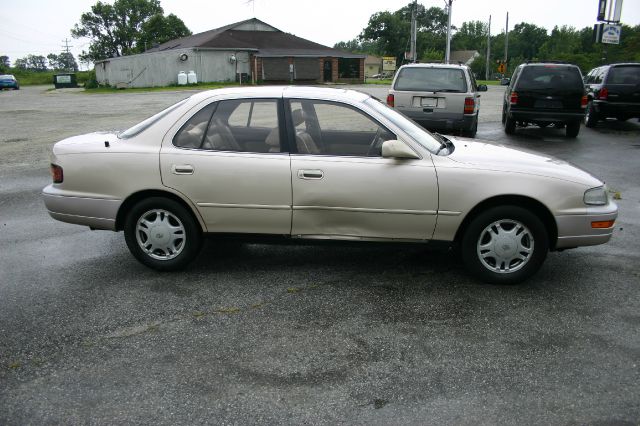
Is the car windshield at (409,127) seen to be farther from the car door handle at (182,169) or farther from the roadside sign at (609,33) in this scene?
the roadside sign at (609,33)

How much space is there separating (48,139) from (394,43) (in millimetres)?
84361

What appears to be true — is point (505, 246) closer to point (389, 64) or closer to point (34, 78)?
point (389, 64)

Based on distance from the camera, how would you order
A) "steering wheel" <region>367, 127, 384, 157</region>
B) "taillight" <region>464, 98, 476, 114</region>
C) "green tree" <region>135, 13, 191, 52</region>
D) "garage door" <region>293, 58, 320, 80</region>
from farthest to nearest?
"green tree" <region>135, 13, 191, 52</region>
"garage door" <region>293, 58, 320, 80</region>
"taillight" <region>464, 98, 476, 114</region>
"steering wheel" <region>367, 127, 384, 157</region>

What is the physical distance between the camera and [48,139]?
13.9 metres

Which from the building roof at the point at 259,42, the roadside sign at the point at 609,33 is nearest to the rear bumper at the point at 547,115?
the roadside sign at the point at 609,33

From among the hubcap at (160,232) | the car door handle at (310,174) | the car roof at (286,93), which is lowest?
the hubcap at (160,232)

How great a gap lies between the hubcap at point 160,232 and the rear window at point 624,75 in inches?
558

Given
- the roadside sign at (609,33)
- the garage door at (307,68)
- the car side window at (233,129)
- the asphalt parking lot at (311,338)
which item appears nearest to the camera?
the asphalt parking lot at (311,338)

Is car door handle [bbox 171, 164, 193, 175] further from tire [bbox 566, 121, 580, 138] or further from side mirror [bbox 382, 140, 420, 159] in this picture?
tire [bbox 566, 121, 580, 138]

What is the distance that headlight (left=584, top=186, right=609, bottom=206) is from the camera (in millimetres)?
4562

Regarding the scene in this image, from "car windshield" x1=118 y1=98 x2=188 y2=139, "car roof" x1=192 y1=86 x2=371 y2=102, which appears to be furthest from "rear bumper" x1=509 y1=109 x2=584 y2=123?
"car windshield" x1=118 y1=98 x2=188 y2=139

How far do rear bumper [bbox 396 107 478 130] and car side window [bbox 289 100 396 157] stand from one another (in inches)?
264

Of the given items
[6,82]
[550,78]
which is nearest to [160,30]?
[6,82]

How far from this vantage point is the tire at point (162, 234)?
4.84 m
